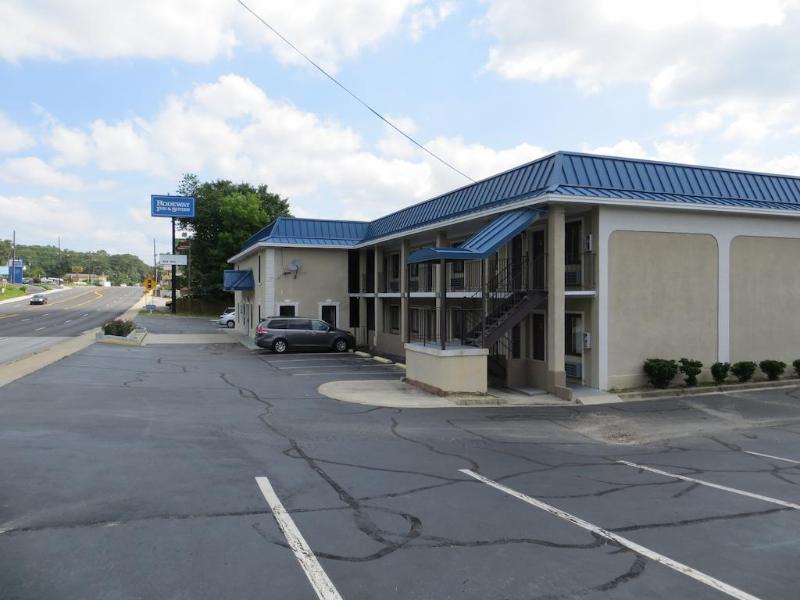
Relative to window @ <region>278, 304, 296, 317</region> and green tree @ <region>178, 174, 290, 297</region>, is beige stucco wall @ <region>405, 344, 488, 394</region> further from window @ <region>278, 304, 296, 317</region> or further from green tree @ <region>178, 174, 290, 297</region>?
green tree @ <region>178, 174, 290, 297</region>

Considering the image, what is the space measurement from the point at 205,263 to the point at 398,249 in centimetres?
4472

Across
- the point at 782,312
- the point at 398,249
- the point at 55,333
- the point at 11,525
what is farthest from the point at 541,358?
the point at 55,333

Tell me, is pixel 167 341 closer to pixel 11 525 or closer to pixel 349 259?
pixel 349 259

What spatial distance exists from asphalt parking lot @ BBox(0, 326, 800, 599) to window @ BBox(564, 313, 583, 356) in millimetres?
4027

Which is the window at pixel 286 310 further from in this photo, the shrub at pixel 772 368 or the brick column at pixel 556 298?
the shrub at pixel 772 368

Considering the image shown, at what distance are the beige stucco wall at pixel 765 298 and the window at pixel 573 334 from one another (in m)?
4.58

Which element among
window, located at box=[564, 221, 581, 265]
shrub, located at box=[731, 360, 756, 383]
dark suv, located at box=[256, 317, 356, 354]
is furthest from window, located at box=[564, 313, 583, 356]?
dark suv, located at box=[256, 317, 356, 354]

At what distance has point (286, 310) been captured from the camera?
3136cm

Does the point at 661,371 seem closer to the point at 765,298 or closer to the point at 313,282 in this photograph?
the point at 765,298

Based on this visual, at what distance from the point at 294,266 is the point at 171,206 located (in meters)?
29.9

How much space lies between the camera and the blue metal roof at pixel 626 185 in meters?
16.4

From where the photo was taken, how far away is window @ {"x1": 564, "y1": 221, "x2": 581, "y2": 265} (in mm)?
17192

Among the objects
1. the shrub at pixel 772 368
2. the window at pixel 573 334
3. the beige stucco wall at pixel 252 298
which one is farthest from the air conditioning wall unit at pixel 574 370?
the beige stucco wall at pixel 252 298

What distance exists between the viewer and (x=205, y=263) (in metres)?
67.9
